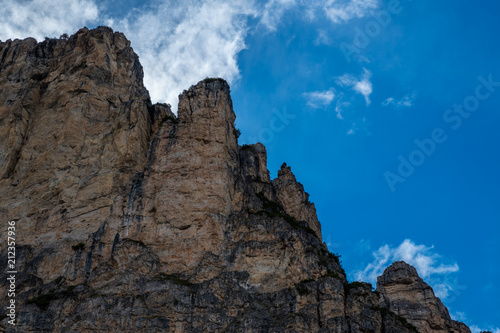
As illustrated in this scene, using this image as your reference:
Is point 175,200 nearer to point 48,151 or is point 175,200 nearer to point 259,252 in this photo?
point 259,252

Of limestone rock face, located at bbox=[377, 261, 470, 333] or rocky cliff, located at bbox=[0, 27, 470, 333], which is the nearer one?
rocky cliff, located at bbox=[0, 27, 470, 333]

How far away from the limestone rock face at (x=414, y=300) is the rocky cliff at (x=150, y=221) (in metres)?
0.16

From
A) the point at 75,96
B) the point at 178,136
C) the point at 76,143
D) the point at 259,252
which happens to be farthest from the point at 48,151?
the point at 259,252

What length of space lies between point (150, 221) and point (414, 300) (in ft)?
113

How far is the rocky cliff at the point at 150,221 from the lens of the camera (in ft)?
171

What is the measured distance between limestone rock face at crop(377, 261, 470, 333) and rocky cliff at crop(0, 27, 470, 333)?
6.2 inches

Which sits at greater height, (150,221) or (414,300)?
(150,221)

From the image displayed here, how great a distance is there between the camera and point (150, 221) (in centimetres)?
6041

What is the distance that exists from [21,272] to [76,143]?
17.2 metres

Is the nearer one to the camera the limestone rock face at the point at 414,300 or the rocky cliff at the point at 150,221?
the rocky cliff at the point at 150,221

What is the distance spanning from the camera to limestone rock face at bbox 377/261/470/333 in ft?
229

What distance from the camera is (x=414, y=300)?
73.0m

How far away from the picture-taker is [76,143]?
69750mm

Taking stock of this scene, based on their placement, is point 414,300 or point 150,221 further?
point 414,300
